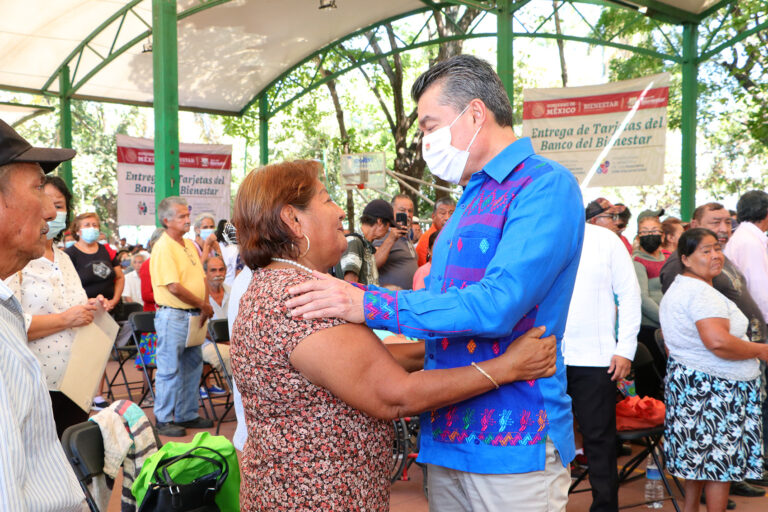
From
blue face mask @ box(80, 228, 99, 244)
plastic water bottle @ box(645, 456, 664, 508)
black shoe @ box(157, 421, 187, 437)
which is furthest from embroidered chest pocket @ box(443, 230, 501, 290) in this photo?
blue face mask @ box(80, 228, 99, 244)

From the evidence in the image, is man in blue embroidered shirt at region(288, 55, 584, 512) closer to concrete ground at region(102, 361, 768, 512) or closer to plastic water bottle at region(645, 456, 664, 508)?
concrete ground at region(102, 361, 768, 512)

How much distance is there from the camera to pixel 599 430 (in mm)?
3889

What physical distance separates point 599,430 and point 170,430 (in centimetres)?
380

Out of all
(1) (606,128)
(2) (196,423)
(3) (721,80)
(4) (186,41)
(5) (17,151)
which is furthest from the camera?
(3) (721,80)

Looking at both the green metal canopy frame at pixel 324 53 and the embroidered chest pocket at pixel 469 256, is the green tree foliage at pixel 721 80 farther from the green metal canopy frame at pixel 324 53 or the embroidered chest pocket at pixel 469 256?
the embroidered chest pocket at pixel 469 256

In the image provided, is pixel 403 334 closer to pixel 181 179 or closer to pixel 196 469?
pixel 196 469

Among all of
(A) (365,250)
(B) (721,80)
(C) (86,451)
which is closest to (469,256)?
(C) (86,451)

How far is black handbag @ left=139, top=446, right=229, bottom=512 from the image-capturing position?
2.06 metres

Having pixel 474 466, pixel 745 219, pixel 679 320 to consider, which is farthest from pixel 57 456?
pixel 745 219

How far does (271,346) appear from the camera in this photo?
5.66 ft

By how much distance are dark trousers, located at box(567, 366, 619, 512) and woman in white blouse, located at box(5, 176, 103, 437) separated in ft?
8.28

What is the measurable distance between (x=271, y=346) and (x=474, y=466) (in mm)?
557

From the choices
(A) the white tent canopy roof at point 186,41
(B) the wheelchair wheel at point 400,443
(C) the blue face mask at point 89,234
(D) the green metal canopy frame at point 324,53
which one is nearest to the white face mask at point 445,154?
(B) the wheelchair wheel at point 400,443

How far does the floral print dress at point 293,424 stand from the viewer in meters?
1.73
